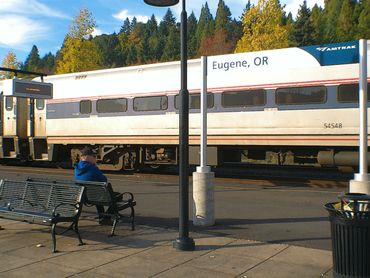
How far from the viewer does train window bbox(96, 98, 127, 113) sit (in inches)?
711

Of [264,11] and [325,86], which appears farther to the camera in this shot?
[264,11]

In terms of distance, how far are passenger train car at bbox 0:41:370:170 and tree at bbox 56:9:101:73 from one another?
61.5 feet

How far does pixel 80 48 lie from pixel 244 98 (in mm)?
27213

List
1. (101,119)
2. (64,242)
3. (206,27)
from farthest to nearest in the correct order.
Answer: (206,27)
(101,119)
(64,242)

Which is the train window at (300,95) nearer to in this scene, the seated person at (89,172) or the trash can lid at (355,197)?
the seated person at (89,172)

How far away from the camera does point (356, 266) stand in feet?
16.4

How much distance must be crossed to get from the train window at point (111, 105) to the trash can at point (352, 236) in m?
13.6

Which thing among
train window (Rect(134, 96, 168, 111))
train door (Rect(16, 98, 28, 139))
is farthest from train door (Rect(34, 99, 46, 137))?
train window (Rect(134, 96, 168, 111))

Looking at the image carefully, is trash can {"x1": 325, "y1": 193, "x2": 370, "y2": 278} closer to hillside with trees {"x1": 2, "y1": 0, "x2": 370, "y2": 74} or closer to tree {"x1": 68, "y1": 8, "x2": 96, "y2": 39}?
hillside with trees {"x1": 2, "y1": 0, "x2": 370, "y2": 74}

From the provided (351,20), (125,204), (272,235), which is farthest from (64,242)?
(351,20)

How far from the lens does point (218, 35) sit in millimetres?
101500

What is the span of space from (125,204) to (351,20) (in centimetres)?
8913

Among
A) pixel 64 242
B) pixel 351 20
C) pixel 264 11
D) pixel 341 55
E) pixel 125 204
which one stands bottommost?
pixel 64 242

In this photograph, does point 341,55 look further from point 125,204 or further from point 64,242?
point 64,242
